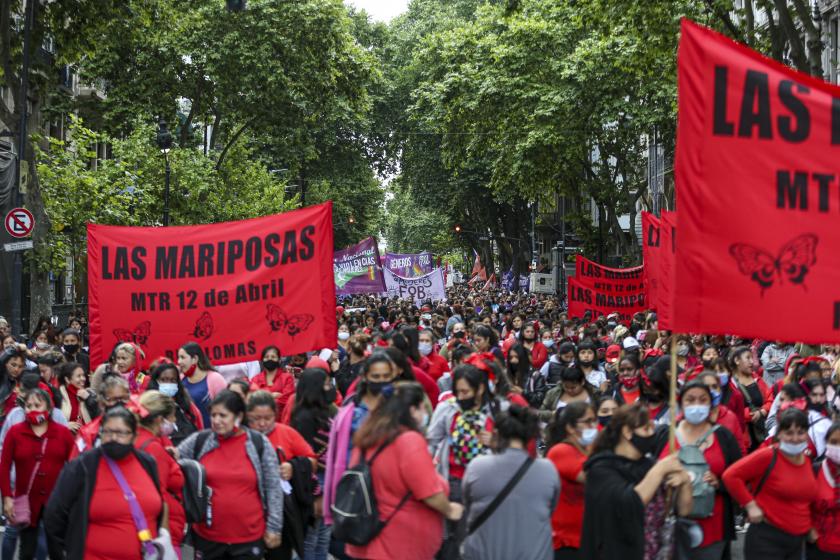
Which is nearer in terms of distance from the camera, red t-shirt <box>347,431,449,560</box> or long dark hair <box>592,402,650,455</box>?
red t-shirt <box>347,431,449,560</box>

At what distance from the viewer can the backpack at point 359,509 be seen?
19.9 ft

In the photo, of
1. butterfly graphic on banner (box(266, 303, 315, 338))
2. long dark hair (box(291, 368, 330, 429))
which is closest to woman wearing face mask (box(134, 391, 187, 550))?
long dark hair (box(291, 368, 330, 429))

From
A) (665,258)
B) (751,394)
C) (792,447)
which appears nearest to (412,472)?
(792,447)

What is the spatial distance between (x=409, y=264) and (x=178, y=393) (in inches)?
1162

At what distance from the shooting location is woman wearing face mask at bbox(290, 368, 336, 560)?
8523mm

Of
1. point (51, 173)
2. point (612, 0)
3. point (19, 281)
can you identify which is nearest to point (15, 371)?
point (19, 281)

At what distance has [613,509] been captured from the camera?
6.23 metres

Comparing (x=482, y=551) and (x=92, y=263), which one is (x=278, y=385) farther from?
(x=482, y=551)

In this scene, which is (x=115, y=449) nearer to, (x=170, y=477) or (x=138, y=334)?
(x=170, y=477)

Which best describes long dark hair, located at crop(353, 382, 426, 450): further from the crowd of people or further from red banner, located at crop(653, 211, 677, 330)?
red banner, located at crop(653, 211, 677, 330)

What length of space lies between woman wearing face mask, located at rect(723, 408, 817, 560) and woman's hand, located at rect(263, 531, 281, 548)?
96.7 inches

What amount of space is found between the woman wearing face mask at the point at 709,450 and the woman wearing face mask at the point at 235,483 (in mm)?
2157

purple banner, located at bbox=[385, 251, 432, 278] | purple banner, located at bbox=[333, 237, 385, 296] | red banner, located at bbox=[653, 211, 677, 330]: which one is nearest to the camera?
red banner, located at bbox=[653, 211, 677, 330]

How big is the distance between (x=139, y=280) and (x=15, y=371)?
1.58m
